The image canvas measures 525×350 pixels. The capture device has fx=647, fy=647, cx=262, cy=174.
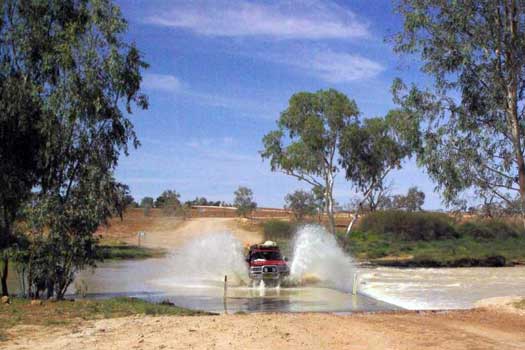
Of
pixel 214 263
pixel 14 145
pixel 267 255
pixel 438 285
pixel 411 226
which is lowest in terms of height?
pixel 438 285

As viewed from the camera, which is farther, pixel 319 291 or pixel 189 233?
pixel 189 233

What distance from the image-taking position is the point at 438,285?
3547 centimetres

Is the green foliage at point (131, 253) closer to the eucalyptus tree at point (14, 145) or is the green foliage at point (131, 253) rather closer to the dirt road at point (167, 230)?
the dirt road at point (167, 230)

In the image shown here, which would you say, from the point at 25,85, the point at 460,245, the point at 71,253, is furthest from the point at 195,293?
the point at 460,245

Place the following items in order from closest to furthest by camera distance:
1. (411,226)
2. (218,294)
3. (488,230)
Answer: (218,294) < (488,230) < (411,226)

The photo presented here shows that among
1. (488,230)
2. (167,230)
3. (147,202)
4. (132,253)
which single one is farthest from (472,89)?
(147,202)

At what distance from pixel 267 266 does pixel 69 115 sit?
13545 millimetres

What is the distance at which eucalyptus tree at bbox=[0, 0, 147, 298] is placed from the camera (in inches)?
830

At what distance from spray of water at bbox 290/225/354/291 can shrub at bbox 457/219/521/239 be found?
3885cm

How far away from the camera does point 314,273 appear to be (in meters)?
36.9

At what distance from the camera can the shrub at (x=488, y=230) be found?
241 ft

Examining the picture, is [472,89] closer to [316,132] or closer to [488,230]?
[316,132]

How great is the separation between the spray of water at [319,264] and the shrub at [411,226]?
37124mm

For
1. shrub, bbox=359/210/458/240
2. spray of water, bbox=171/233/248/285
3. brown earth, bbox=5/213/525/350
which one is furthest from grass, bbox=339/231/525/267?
brown earth, bbox=5/213/525/350
